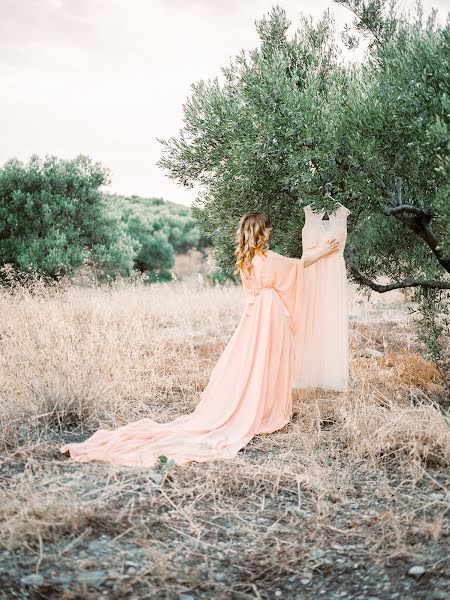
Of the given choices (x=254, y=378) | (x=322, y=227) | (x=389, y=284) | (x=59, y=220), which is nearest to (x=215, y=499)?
(x=254, y=378)

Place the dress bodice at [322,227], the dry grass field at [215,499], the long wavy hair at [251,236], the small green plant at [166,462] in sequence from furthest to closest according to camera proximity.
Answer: the dress bodice at [322,227] < the long wavy hair at [251,236] < the small green plant at [166,462] < the dry grass field at [215,499]

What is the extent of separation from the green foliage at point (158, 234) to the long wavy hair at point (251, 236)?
14.0 metres

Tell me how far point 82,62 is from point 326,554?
9.73 meters

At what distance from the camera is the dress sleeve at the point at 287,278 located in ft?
22.2

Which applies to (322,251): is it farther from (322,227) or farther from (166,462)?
(166,462)

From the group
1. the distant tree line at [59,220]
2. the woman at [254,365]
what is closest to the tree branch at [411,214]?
the woman at [254,365]

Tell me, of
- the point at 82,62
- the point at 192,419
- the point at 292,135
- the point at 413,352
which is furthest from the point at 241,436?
the point at 82,62

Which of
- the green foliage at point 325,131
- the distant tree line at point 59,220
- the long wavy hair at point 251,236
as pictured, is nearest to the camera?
the green foliage at point 325,131

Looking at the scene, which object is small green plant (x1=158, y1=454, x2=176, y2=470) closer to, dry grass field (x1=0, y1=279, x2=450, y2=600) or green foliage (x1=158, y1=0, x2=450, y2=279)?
dry grass field (x1=0, y1=279, x2=450, y2=600)

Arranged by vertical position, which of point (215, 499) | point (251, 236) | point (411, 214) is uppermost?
point (411, 214)

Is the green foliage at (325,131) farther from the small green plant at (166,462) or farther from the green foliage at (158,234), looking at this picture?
the green foliage at (158,234)

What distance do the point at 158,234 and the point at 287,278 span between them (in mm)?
20354

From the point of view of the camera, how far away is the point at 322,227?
22.6 feet

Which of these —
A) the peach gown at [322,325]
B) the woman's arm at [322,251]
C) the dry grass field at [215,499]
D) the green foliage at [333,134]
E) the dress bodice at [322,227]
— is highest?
the green foliage at [333,134]
